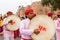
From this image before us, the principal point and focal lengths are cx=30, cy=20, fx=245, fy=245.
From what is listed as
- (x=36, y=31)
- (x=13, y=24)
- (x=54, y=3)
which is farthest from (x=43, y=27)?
(x=54, y=3)

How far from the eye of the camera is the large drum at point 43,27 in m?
5.44

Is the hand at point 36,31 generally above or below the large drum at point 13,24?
above

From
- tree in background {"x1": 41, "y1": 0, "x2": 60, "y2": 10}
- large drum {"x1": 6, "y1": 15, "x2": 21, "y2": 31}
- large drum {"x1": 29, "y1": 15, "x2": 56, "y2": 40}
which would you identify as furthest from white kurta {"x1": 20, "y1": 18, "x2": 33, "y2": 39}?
tree in background {"x1": 41, "y1": 0, "x2": 60, "y2": 10}

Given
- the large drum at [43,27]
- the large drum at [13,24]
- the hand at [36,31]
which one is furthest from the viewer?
the large drum at [13,24]

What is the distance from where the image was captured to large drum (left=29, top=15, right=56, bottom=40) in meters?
5.44

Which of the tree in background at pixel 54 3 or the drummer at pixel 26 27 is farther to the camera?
the tree in background at pixel 54 3

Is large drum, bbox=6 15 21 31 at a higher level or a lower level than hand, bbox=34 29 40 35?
lower

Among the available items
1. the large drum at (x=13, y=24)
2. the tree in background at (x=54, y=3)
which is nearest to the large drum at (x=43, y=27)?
the large drum at (x=13, y=24)

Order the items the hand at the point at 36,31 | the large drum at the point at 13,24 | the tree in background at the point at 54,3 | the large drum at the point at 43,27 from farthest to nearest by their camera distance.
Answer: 1. the tree in background at the point at 54,3
2. the large drum at the point at 13,24
3. the large drum at the point at 43,27
4. the hand at the point at 36,31

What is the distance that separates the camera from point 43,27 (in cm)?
547

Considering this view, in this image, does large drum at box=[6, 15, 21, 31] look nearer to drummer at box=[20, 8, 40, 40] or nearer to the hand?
drummer at box=[20, 8, 40, 40]

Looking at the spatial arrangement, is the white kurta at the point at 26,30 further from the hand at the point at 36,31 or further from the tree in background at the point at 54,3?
the tree in background at the point at 54,3

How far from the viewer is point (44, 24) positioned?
5.51 metres

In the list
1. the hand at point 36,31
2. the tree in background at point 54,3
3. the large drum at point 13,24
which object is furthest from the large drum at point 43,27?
the tree in background at point 54,3
